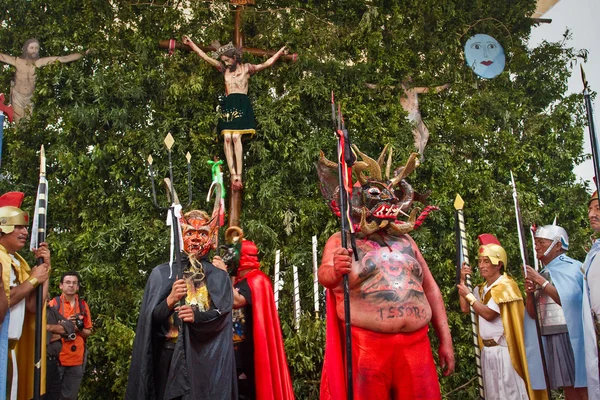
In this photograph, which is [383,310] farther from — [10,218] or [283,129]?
[283,129]

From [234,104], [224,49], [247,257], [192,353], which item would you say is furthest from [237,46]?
[192,353]

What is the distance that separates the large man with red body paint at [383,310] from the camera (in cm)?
415

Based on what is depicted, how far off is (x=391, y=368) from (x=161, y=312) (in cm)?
151

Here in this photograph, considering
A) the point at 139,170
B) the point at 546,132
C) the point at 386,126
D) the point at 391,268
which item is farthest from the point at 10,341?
the point at 546,132

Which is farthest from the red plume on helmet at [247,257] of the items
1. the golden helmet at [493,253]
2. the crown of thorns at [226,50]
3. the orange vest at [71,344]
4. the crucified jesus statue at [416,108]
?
the crucified jesus statue at [416,108]

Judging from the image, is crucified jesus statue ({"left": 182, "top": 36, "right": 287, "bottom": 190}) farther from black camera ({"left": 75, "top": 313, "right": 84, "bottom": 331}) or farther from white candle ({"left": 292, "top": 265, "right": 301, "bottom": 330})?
black camera ({"left": 75, "top": 313, "right": 84, "bottom": 331})

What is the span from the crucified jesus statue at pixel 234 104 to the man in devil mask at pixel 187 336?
2984 millimetres

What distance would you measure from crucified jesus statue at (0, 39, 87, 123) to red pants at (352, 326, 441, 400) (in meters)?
5.29

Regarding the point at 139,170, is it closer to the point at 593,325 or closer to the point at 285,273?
the point at 285,273

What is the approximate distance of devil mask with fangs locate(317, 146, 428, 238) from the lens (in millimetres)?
4516

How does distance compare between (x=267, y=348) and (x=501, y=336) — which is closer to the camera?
(x=267, y=348)

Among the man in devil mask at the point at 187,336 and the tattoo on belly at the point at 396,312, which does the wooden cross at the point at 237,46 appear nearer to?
the man in devil mask at the point at 187,336

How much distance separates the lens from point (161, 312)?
13.8 ft

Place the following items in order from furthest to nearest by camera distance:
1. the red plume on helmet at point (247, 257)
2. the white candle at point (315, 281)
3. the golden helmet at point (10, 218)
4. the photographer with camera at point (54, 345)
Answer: the white candle at point (315, 281)
the photographer with camera at point (54, 345)
the red plume on helmet at point (247, 257)
the golden helmet at point (10, 218)
